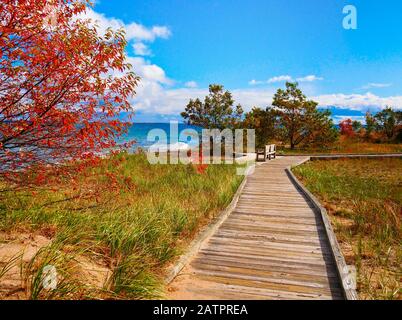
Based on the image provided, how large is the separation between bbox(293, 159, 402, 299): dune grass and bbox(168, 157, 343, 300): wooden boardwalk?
1.35 ft

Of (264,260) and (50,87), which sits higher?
(50,87)

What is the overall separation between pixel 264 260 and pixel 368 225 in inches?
118

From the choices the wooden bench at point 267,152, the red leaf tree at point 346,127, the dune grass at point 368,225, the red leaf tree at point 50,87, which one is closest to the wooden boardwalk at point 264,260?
the dune grass at point 368,225

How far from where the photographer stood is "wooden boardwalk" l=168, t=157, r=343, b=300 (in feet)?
13.3

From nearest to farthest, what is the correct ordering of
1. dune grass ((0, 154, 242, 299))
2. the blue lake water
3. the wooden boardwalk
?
dune grass ((0, 154, 242, 299)) → the wooden boardwalk → the blue lake water

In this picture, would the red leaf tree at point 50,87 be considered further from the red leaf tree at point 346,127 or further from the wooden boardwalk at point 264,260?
the red leaf tree at point 346,127

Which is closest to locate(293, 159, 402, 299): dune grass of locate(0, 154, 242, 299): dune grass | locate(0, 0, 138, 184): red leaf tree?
locate(0, 154, 242, 299): dune grass

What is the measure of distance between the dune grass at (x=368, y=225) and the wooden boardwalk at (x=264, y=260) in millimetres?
411

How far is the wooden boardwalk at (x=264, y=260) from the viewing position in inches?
160

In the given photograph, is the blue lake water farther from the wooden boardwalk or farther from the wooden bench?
the wooden bench

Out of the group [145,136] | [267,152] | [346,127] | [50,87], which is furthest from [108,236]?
[145,136]

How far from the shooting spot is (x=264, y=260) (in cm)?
503

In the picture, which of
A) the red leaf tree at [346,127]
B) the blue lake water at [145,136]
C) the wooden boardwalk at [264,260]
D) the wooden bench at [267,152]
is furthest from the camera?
the red leaf tree at [346,127]

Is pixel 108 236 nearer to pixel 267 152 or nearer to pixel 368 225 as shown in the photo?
pixel 368 225
